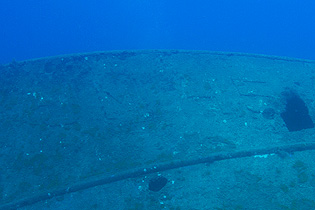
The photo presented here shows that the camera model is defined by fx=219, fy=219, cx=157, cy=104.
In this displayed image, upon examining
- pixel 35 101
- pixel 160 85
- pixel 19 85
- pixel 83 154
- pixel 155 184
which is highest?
pixel 19 85

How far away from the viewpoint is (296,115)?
334cm

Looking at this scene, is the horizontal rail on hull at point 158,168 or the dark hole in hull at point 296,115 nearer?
the horizontal rail on hull at point 158,168

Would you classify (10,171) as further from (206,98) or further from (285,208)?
(285,208)

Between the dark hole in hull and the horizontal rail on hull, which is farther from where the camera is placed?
the dark hole in hull

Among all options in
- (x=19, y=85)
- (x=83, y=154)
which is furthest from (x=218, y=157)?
(x=19, y=85)

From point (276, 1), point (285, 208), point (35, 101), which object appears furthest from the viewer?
point (276, 1)

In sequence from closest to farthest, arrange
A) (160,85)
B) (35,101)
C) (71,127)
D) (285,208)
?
1. (285,208)
2. (71,127)
3. (35,101)
4. (160,85)

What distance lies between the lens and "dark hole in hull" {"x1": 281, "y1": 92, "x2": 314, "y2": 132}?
10.6ft

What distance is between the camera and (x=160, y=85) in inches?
134

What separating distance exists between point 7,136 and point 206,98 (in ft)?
9.14

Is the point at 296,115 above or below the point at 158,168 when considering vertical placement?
below

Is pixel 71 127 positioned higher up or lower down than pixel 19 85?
lower down

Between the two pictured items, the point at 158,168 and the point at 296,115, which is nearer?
the point at 158,168

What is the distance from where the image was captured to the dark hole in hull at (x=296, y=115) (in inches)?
127
